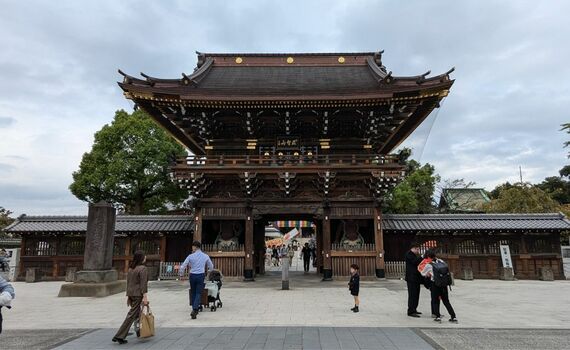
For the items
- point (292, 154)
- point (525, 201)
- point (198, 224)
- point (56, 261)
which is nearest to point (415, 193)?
point (525, 201)

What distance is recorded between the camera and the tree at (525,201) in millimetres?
30952

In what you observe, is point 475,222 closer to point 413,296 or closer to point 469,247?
point 469,247

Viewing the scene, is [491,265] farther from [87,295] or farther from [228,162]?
[87,295]

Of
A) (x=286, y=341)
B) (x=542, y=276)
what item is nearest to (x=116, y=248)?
(x=286, y=341)

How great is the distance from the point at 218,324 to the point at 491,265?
18.1 metres

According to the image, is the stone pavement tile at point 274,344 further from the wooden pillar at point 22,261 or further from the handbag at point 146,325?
the wooden pillar at point 22,261

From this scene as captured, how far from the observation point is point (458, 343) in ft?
23.8

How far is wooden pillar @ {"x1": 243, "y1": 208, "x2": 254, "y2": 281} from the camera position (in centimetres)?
1892

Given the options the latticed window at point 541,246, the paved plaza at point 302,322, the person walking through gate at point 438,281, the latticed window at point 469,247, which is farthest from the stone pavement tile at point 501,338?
the latticed window at point 541,246

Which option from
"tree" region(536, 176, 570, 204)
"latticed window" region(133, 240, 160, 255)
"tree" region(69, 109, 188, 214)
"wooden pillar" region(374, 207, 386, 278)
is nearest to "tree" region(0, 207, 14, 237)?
"tree" region(69, 109, 188, 214)

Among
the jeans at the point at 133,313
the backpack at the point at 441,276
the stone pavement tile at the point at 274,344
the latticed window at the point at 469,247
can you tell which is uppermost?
the latticed window at the point at 469,247

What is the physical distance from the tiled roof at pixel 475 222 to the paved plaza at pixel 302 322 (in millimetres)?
5506

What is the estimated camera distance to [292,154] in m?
20.0

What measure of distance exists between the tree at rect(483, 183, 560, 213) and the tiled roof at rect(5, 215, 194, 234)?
27.7 m
